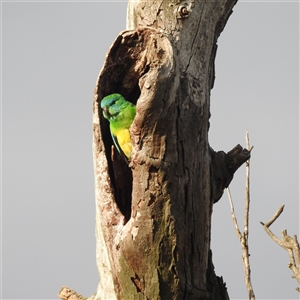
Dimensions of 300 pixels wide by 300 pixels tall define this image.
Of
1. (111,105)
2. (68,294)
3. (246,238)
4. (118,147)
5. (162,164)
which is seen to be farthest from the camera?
(68,294)

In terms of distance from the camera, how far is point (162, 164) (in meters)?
4.67

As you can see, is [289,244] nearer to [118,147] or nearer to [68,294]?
[118,147]

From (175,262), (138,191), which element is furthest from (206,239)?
(138,191)

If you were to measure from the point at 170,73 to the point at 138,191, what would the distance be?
37.6 inches

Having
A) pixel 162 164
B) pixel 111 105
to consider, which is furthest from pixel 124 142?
pixel 162 164

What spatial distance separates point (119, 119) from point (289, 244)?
73.7 inches

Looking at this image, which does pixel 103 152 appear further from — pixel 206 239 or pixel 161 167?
pixel 206 239

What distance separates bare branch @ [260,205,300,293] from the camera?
15.0 feet

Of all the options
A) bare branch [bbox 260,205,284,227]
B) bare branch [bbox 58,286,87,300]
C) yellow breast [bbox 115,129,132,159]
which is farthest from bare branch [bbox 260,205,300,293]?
bare branch [bbox 58,286,87,300]

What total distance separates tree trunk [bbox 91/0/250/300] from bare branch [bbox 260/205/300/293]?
53 cm

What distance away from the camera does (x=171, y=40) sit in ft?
16.4

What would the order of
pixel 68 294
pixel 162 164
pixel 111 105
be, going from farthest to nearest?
pixel 68 294
pixel 111 105
pixel 162 164

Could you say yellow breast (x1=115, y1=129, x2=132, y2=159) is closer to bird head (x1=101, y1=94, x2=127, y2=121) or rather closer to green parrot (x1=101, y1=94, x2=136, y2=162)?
green parrot (x1=101, y1=94, x2=136, y2=162)

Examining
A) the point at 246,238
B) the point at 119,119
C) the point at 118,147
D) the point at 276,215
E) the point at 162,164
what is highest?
the point at 119,119
